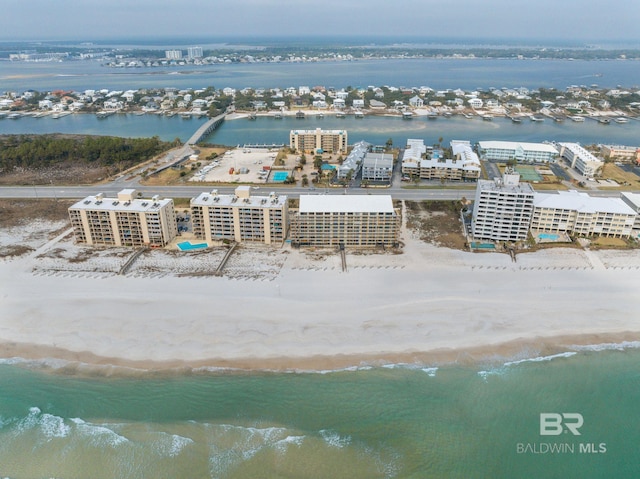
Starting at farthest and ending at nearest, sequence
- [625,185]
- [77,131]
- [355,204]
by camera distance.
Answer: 1. [77,131]
2. [625,185]
3. [355,204]

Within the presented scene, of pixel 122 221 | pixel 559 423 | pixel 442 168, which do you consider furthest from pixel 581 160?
pixel 122 221

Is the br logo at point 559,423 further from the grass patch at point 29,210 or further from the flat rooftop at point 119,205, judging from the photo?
the grass patch at point 29,210

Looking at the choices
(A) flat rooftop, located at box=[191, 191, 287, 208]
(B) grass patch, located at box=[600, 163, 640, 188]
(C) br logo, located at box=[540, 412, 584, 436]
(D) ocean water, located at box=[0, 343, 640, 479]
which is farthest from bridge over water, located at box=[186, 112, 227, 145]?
(C) br logo, located at box=[540, 412, 584, 436]

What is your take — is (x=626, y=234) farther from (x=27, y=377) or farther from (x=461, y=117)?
(x=461, y=117)

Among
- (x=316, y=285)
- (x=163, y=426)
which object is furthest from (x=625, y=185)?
(x=163, y=426)

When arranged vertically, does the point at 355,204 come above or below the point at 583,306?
above

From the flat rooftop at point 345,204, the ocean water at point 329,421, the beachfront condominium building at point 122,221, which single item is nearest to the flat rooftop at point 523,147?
the flat rooftop at point 345,204
